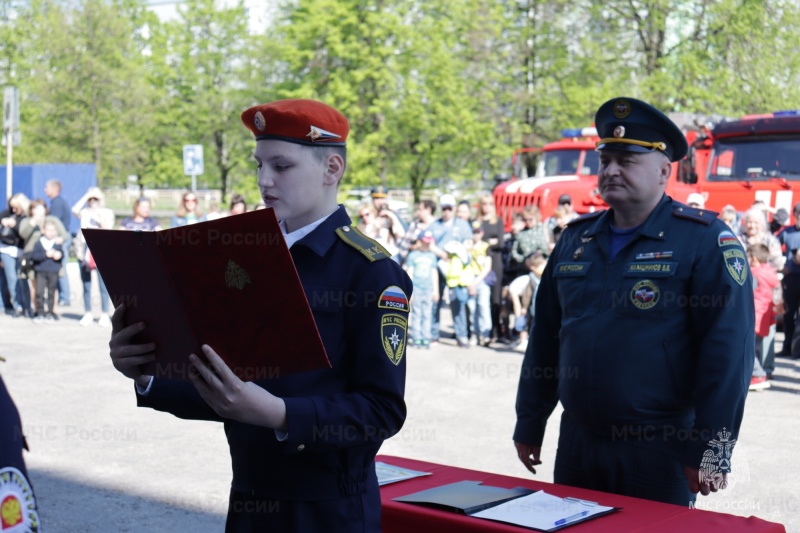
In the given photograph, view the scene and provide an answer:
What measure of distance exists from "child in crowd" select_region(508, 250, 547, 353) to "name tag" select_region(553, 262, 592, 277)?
902 cm

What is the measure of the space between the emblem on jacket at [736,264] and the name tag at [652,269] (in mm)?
170

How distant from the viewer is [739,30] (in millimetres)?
25891

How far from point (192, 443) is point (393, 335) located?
584 centimetres

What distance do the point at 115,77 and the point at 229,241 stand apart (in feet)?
120

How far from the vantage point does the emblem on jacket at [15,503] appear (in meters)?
1.89

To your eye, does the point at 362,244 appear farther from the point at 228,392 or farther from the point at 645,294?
the point at 645,294

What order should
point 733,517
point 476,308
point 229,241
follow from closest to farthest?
1. point 229,241
2. point 733,517
3. point 476,308

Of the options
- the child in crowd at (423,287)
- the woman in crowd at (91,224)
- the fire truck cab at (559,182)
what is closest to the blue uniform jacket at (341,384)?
the child in crowd at (423,287)

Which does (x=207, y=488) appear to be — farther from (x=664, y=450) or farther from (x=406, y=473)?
(x=664, y=450)

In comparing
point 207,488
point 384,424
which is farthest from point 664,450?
point 207,488

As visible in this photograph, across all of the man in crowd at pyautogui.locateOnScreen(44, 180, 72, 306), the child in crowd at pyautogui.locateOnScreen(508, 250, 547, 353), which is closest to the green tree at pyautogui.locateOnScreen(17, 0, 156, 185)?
the man in crowd at pyautogui.locateOnScreen(44, 180, 72, 306)

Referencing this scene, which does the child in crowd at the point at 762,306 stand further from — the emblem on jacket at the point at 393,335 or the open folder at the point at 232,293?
the open folder at the point at 232,293

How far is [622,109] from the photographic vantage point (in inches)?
148

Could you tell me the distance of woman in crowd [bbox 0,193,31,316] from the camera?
16.6 m
